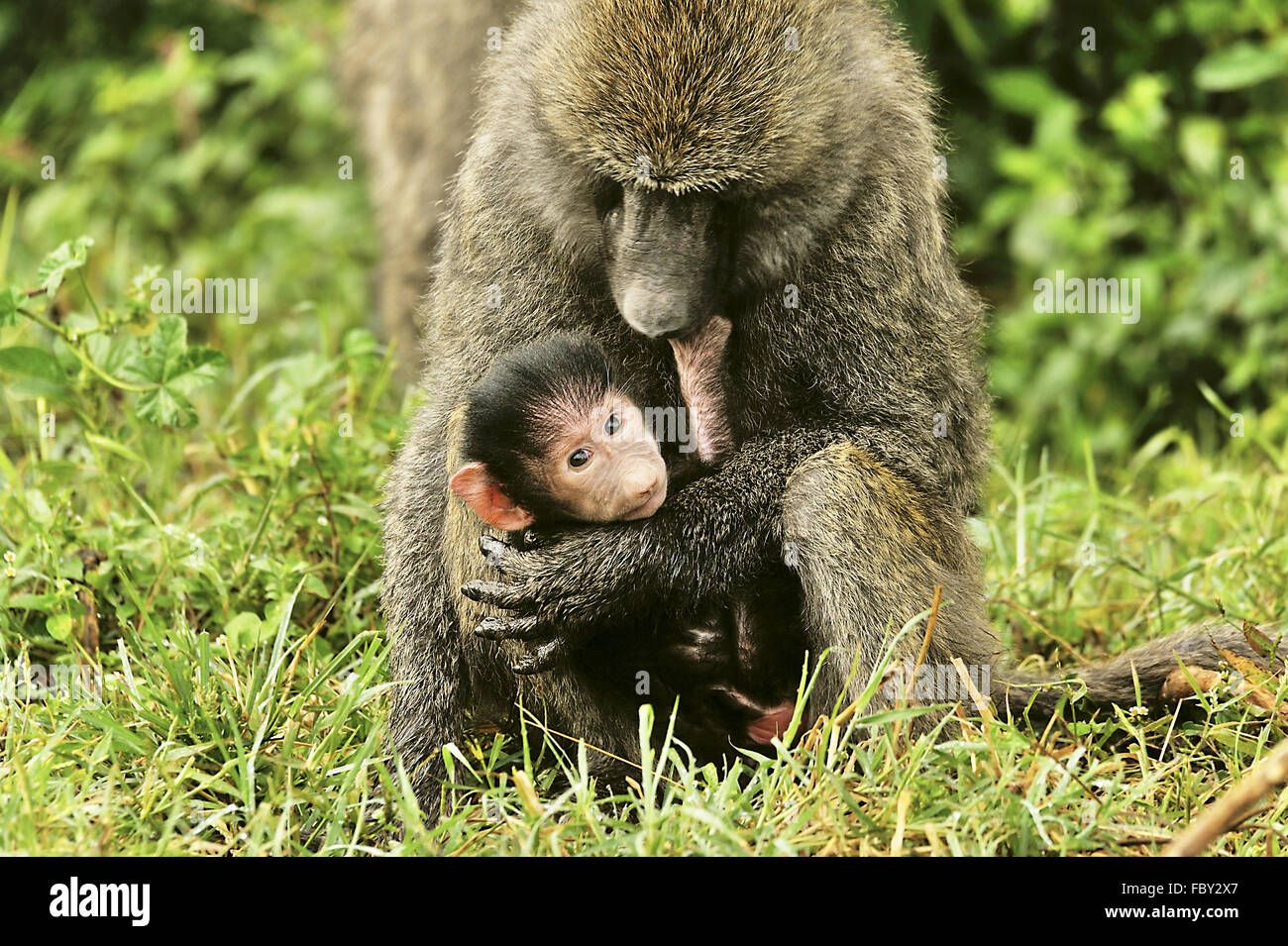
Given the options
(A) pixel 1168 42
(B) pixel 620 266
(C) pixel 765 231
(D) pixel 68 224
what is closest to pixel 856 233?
(C) pixel 765 231

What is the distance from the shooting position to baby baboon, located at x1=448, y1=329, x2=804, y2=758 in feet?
9.90

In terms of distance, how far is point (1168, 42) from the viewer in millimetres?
5910

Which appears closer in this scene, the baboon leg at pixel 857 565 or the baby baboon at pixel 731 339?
the baby baboon at pixel 731 339

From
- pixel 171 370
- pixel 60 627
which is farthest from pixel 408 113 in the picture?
pixel 60 627

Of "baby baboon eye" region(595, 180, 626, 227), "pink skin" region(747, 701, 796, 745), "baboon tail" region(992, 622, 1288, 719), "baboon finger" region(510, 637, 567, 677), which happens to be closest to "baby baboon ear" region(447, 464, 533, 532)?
"baboon finger" region(510, 637, 567, 677)

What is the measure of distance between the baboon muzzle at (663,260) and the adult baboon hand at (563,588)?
1.65 ft

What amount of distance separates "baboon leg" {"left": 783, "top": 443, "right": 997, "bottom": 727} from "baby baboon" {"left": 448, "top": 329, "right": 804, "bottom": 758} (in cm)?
15

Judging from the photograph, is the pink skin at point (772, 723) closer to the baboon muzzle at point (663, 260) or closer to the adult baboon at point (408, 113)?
the baboon muzzle at point (663, 260)

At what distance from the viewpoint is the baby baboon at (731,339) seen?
2.90 metres

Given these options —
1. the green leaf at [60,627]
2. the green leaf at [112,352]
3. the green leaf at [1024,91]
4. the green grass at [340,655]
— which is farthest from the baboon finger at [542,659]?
the green leaf at [1024,91]

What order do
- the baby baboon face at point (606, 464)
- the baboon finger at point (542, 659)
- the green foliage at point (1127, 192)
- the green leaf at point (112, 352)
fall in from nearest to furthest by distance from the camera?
the baby baboon face at point (606, 464) < the baboon finger at point (542, 659) < the green leaf at point (112, 352) < the green foliage at point (1127, 192)

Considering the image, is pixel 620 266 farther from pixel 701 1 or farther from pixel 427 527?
pixel 427 527

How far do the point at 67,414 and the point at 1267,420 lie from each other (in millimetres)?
4440

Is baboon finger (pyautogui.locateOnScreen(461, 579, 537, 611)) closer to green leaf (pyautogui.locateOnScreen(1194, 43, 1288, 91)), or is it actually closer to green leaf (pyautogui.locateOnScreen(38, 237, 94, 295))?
green leaf (pyautogui.locateOnScreen(38, 237, 94, 295))
